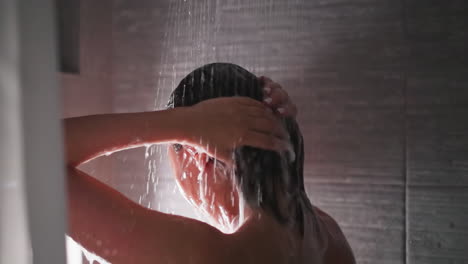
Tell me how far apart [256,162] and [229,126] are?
85 millimetres

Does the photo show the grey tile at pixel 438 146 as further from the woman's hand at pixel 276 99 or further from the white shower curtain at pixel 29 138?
the white shower curtain at pixel 29 138

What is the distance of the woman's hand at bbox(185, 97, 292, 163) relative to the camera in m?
0.57

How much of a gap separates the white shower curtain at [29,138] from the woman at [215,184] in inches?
8.1

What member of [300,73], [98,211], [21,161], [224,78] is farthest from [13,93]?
[300,73]

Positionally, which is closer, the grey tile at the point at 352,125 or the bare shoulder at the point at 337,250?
the bare shoulder at the point at 337,250

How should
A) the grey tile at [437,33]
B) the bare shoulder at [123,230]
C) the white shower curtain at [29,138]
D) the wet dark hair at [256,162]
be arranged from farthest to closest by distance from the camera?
the grey tile at [437,33]
the wet dark hair at [256,162]
the bare shoulder at [123,230]
the white shower curtain at [29,138]

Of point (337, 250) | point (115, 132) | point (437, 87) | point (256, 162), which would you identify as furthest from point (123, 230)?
point (437, 87)

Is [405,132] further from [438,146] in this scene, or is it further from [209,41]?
[209,41]

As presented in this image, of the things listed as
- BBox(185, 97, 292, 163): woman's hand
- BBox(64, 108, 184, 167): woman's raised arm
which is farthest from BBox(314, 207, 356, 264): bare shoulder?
BBox(64, 108, 184, 167): woman's raised arm

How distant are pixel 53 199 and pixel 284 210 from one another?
410 mm

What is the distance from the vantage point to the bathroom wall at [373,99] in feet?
3.36

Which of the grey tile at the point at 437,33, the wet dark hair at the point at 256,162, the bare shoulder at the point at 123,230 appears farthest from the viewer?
the grey tile at the point at 437,33

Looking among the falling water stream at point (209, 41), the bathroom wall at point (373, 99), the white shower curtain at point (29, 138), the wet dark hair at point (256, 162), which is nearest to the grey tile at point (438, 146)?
the bathroom wall at point (373, 99)

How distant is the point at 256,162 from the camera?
64 centimetres
